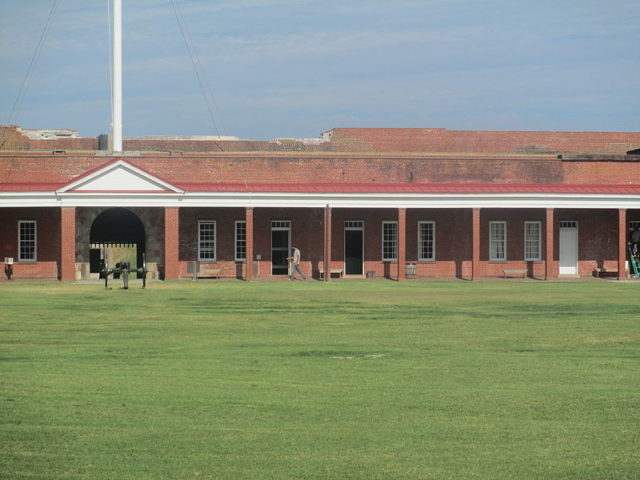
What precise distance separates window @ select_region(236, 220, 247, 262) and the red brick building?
49 mm

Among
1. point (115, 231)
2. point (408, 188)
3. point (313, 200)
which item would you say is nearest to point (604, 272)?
point (408, 188)

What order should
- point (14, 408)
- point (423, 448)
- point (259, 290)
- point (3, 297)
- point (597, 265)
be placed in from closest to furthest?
point (423, 448) < point (14, 408) < point (3, 297) < point (259, 290) < point (597, 265)

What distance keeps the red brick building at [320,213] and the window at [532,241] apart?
0.04 metres

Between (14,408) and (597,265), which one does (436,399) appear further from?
(597,265)

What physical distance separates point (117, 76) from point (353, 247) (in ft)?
46.7

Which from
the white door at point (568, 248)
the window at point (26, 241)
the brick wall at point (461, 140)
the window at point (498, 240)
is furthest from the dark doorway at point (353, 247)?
the brick wall at point (461, 140)

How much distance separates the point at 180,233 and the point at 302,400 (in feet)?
99.8

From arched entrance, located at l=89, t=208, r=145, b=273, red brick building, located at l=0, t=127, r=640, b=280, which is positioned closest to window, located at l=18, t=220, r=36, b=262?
red brick building, located at l=0, t=127, r=640, b=280

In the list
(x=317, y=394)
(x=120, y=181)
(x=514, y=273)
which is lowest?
(x=317, y=394)

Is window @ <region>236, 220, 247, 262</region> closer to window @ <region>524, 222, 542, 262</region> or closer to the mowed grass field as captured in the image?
window @ <region>524, 222, 542, 262</region>

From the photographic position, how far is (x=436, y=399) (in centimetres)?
1324

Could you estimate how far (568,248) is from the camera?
45.8 meters

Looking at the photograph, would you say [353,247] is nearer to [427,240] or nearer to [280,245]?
[280,245]

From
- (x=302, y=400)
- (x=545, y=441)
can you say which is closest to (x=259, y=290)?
(x=302, y=400)
